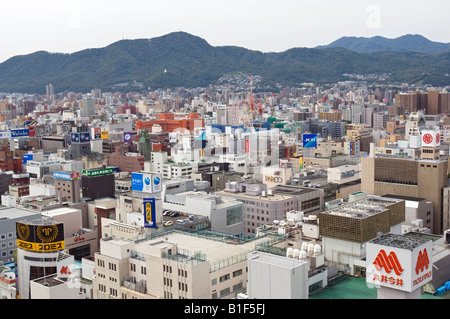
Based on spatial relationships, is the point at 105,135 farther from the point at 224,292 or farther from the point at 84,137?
the point at 224,292

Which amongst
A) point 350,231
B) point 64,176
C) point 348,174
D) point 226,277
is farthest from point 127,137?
point 226,277

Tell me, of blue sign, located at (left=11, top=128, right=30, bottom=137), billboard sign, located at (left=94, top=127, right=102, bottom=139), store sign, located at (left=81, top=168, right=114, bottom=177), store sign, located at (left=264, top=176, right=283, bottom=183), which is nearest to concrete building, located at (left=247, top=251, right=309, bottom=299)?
store sign, located at (left=264, top=176, right=283, bottom=183)

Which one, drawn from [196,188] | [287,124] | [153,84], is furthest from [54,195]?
[153,84]

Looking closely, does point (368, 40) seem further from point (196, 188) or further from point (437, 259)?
point (437, 259)

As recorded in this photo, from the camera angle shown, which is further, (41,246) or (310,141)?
(310,141)

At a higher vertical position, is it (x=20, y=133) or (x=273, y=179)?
(x=20, y=133)

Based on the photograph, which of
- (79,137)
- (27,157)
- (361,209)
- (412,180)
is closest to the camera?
(361,209)

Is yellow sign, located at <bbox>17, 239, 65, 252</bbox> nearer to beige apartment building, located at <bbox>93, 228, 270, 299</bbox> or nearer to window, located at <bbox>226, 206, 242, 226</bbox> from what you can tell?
beige apartment building, located at <bbox>93, 228, 270, 299</bbox>
